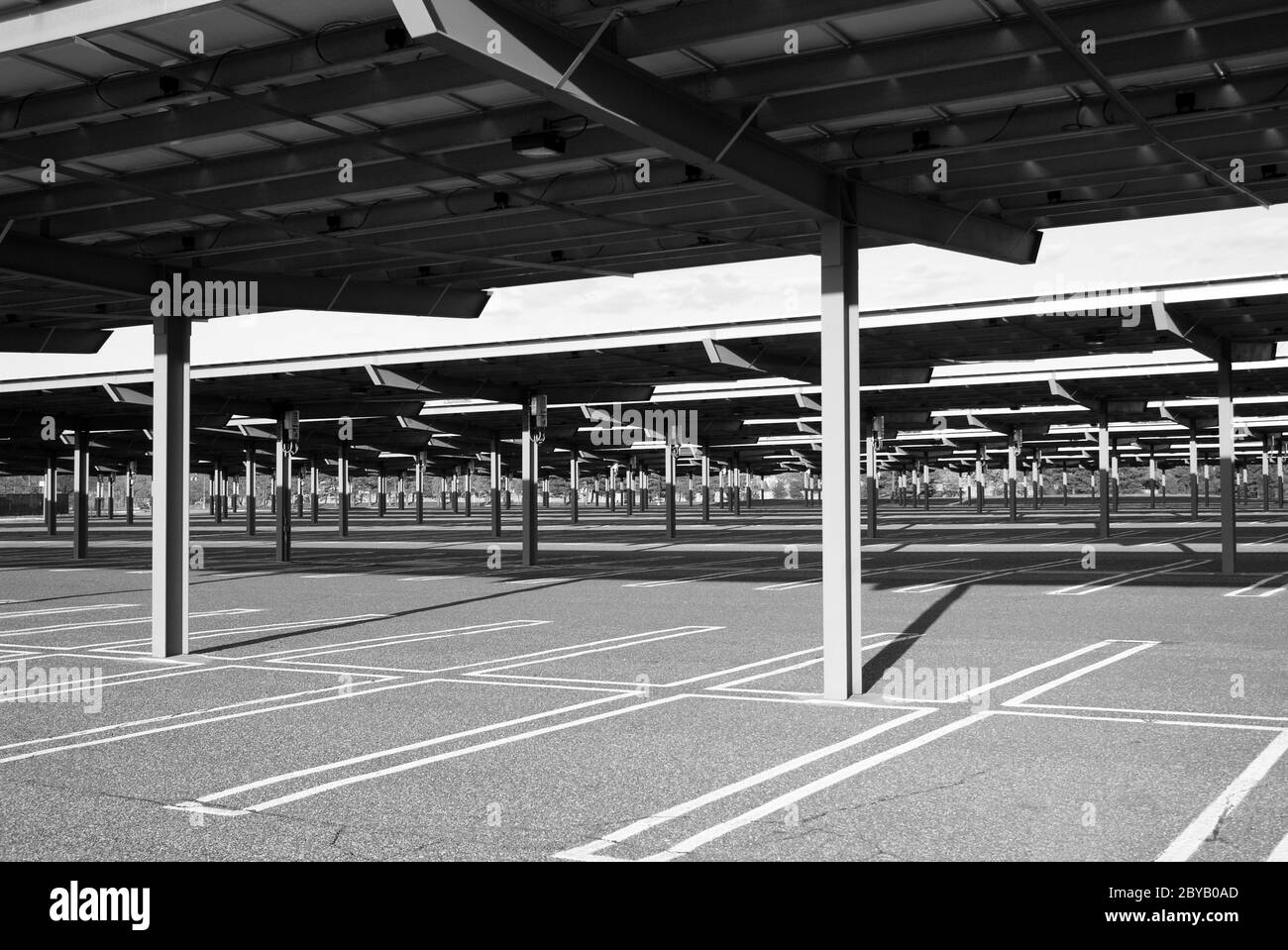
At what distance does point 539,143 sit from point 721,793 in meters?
5.61

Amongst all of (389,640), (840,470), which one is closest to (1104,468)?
(389,640)

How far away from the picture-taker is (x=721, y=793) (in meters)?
8.62

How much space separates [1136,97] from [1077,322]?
1423 cm

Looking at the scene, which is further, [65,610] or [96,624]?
[65,610]

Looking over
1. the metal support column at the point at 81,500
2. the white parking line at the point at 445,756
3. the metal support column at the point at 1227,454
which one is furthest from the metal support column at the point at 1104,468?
the white parking line at the point at 445,756

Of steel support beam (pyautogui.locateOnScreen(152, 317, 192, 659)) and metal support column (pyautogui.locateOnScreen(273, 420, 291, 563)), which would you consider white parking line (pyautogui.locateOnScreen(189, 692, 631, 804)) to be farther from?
metal support column (pyautogui.locateOnScreen(273, 420, 291, 563))

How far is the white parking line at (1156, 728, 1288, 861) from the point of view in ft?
23.3

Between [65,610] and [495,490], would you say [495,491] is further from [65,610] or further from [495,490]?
[65,610]

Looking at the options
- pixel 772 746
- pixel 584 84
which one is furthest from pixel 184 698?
pixel 584 84

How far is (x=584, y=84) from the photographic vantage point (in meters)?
9.49

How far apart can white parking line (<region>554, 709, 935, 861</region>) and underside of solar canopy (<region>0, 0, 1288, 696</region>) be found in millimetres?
1851

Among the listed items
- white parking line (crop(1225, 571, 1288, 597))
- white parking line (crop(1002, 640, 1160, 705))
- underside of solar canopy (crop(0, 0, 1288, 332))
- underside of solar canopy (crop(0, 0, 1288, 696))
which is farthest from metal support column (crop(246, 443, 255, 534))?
white parking line (crop(1002, 640, 1160, 705))

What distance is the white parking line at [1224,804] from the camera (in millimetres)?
7109
